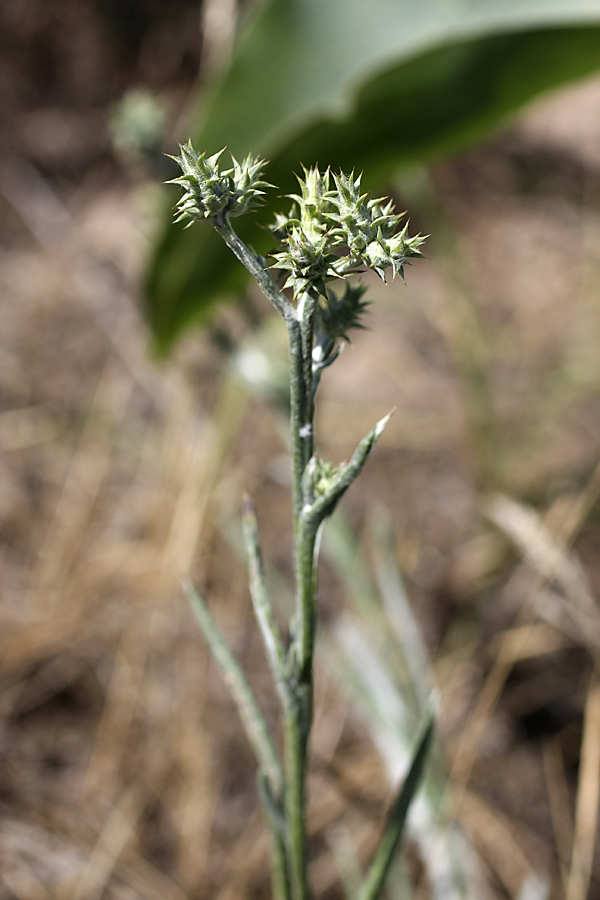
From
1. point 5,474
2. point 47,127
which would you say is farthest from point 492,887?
point 47,127

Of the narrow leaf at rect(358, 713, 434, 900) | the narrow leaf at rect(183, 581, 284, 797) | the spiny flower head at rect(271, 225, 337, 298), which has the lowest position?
the narrow leaf at rect(358, 713, 434, 900)

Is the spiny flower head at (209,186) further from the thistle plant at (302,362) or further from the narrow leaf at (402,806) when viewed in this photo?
the narrow leaf at (402,806)

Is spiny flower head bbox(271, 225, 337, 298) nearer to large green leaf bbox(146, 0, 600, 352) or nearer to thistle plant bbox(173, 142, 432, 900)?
thistle plant bbox(173, 142, 432, 900)

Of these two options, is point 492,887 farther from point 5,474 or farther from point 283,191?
point 5,474

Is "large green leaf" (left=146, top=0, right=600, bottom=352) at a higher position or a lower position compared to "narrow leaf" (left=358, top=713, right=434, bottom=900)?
higher

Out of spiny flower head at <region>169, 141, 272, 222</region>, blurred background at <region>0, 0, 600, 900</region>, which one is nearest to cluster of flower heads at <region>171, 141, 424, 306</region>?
spiny flower head at <region>169, 141, 272, 222</region>

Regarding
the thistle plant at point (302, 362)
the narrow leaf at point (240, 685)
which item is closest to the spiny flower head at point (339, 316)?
the thistle plant at point (302, 362)

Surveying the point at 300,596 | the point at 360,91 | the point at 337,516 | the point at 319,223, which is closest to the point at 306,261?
the point at 319,223
